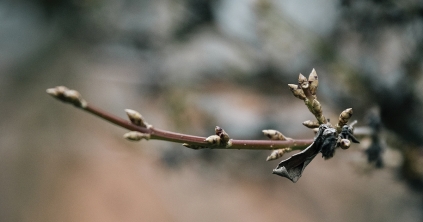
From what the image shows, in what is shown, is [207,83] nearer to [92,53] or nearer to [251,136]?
[251,136]

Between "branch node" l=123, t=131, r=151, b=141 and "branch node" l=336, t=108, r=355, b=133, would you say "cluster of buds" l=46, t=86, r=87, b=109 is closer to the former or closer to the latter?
"branch node" l=123, t=131, r=151, b=141

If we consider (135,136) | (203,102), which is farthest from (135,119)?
(203,102)

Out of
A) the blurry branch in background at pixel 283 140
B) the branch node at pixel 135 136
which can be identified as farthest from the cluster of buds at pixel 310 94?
the branch node at pixel 135 136

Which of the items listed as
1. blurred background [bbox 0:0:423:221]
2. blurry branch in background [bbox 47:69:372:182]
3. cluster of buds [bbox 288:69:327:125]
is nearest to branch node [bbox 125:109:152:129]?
blurry branch in background [bbox 47:69:372:182]

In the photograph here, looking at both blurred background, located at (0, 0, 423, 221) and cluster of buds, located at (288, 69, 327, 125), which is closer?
cluster of buds, located at (288, 69, 327, 125)

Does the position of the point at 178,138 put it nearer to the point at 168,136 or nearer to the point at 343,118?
the point at 168,136

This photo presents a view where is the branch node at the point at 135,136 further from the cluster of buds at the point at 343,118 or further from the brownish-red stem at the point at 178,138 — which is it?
the cluster of buds at the point at 343,118

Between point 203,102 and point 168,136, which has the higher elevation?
point 203,102
